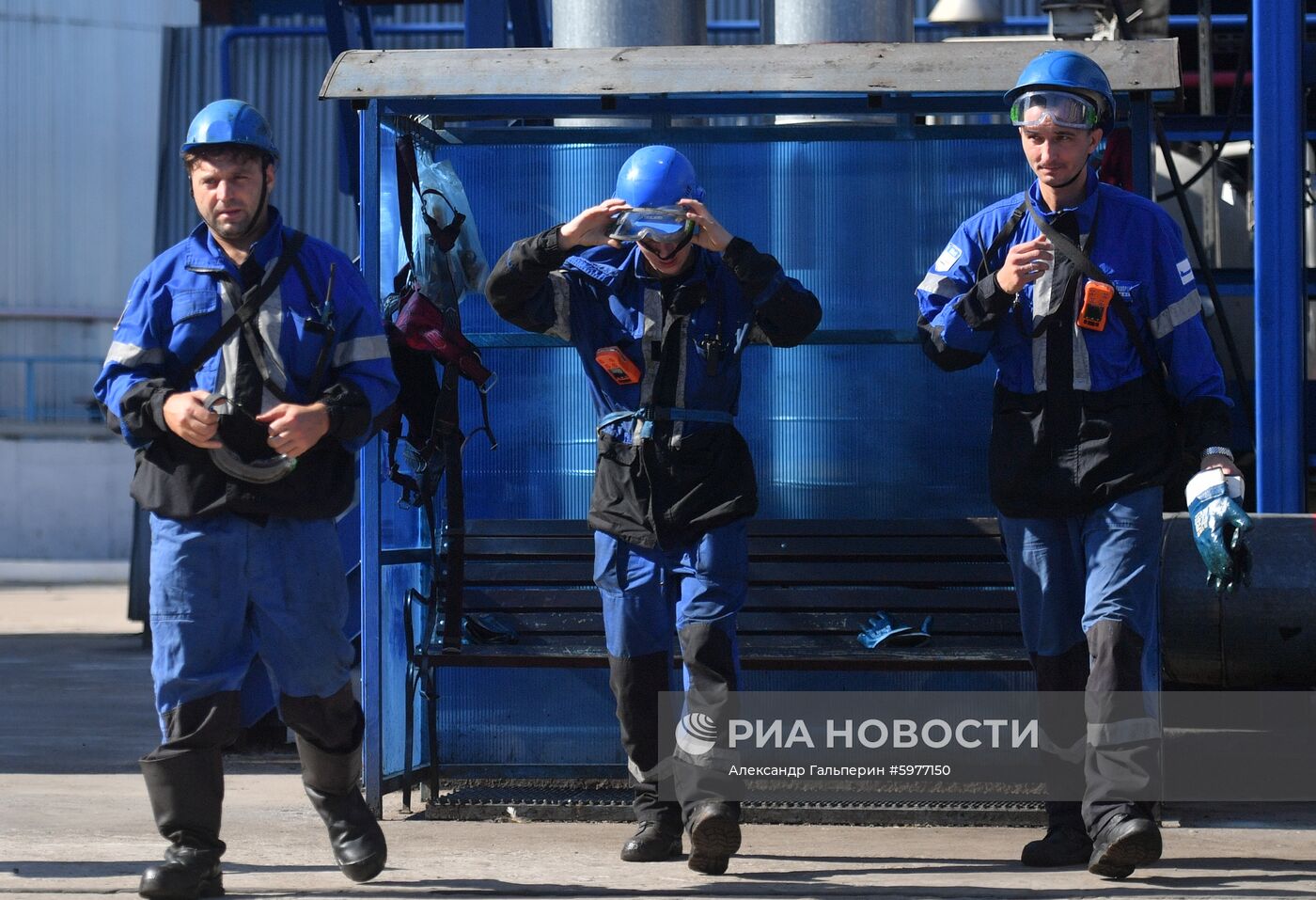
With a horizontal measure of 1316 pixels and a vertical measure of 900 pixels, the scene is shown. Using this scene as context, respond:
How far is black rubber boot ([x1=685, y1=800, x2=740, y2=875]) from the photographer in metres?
4.37

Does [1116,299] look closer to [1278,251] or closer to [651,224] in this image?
[651,224]

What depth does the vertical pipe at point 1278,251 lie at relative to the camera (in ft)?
18.1

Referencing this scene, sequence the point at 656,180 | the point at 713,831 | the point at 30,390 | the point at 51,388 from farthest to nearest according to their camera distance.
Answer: the point at 51,388 → the point at 30,390 → the point at 656,180 → the point at 713,831

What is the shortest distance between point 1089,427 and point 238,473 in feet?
6.51

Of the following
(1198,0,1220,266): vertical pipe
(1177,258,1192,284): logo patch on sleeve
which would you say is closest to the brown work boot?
(1177,258,1192,284): logo patch on sleeve

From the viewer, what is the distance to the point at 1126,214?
4531 mm

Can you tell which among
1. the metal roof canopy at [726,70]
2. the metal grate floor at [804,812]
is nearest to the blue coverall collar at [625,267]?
the metal roof canopy at [726,70]

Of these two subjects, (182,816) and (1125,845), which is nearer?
(182,816)

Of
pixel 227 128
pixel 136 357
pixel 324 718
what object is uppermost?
pixel 227 128

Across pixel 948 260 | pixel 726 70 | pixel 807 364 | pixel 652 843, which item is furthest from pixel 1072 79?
pixel 652 843

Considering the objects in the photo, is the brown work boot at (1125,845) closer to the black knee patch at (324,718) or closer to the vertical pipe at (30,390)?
the black knee patch at (324,718)

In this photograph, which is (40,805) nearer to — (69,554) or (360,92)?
(360,92)

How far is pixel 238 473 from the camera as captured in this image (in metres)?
4.08

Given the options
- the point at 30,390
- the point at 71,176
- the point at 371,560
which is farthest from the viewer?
the point at 71,176
